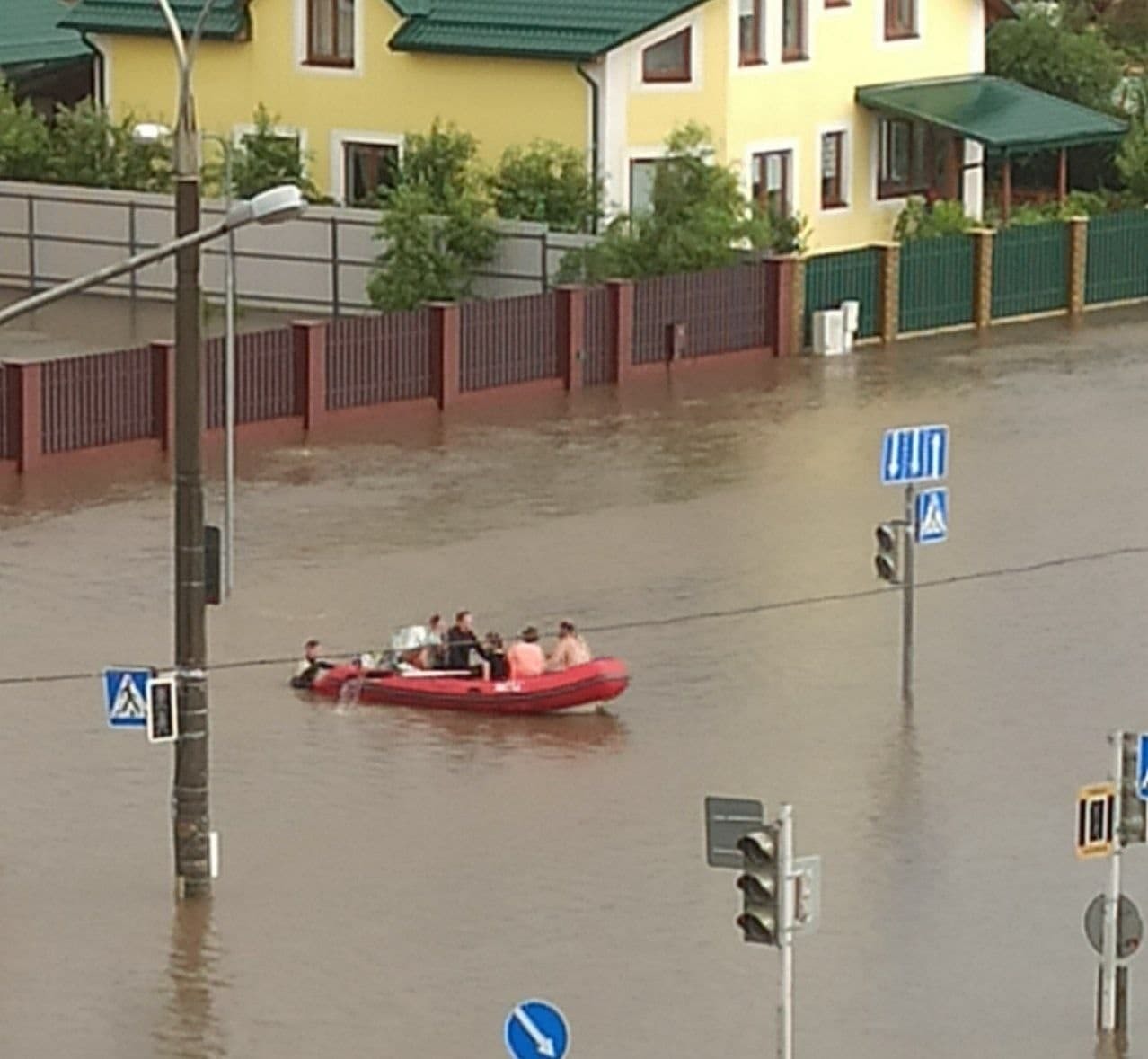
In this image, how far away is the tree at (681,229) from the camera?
2192 inches

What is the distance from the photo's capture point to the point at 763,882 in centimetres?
2170

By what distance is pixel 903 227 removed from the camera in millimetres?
62656

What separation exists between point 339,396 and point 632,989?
2472 centimetres

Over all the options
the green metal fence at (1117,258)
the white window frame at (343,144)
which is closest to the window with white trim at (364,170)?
the white window frame at (343,144)

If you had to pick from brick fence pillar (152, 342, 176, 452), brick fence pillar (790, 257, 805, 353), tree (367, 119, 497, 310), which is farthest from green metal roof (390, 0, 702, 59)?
brick fence pillar (152, 342, 176, 452)

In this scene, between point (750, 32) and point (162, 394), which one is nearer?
point (162, 394)

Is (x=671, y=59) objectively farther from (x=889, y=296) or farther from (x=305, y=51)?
(x=305, y=51)

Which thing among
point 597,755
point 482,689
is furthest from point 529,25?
point 597,755

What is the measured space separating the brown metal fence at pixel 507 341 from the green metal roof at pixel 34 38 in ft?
62.7

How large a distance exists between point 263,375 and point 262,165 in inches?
496

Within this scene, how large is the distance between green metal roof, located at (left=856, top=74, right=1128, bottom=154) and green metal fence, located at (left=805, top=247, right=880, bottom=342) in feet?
19.9

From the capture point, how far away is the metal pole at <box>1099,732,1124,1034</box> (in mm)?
24406

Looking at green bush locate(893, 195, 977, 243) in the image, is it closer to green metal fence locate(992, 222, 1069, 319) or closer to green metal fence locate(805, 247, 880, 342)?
green metal fence locate(992, 222, 1069, 319)

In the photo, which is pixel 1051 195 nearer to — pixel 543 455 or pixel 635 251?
pixel 635 251
